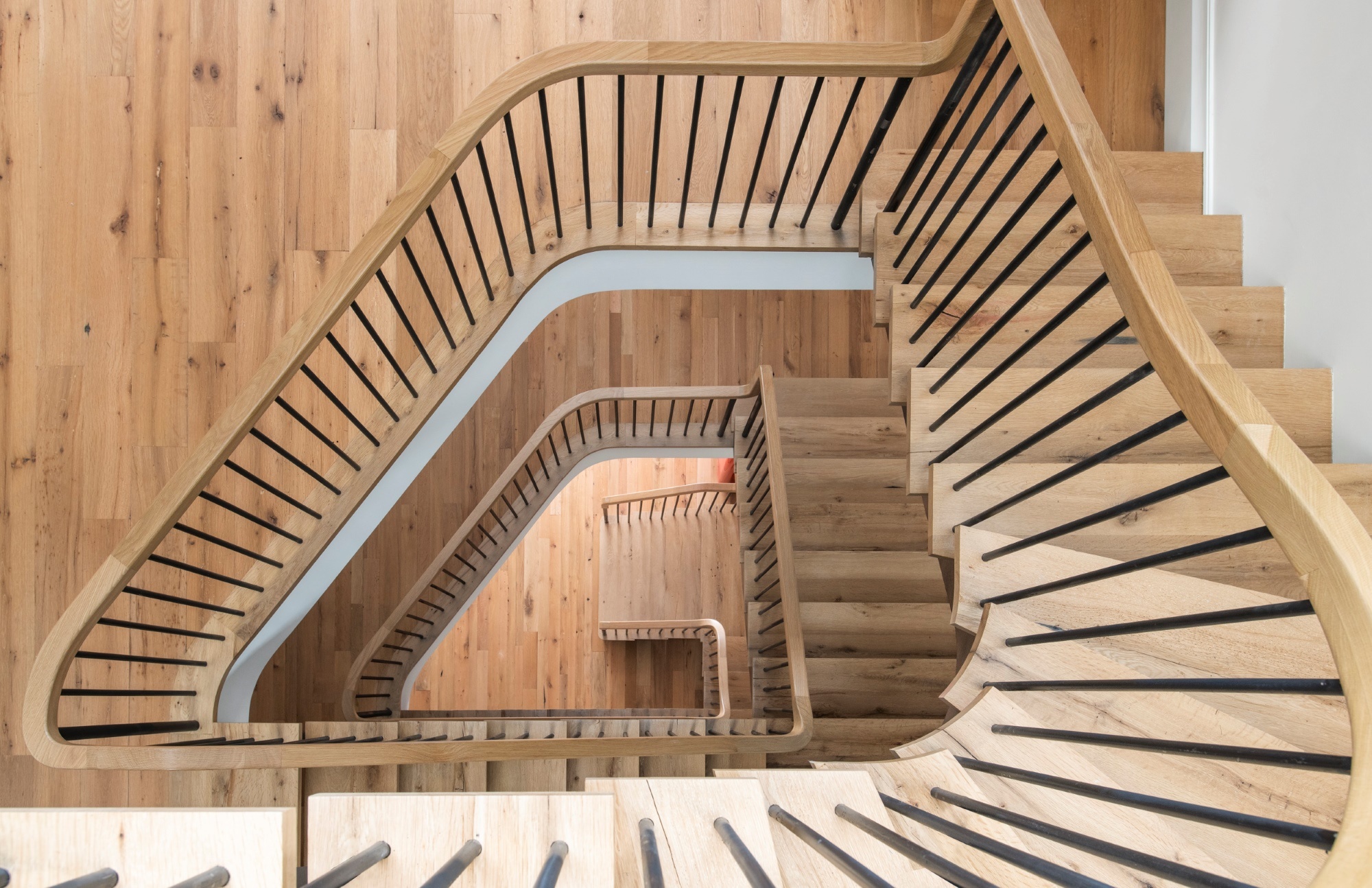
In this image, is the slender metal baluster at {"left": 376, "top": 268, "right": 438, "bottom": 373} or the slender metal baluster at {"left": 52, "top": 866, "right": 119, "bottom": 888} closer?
the slender metal baluster at {"left": 52, "top": 866, "right": 119, "bottom": 888}

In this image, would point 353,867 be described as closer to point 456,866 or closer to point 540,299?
point 456,866

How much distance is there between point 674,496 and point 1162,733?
5.11 m

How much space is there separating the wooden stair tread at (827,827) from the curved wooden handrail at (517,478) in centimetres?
251

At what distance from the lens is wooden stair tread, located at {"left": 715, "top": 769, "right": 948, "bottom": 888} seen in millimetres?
1056

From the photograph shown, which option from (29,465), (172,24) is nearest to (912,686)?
(29,465)

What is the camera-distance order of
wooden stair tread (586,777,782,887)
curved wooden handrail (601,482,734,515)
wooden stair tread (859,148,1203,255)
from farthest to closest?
curved wooden handrail (601,482,734,515)
wooden stair tread (859,148,1203,255)
wooden stair tread (586,777,782,887)

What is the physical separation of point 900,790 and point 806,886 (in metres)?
0.49

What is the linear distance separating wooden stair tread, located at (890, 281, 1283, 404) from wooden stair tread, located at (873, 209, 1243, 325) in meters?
0.11

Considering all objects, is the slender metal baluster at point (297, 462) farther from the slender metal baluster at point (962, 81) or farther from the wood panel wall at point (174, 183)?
the slender metal baluster at point (962, 81)

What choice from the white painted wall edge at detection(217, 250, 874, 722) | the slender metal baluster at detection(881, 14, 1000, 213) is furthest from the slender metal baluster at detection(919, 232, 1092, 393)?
the white painted wall edge at detection(217, 250, 874, 722)

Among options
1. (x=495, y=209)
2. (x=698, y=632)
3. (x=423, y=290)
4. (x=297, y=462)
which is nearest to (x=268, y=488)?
(x=297, y=462)

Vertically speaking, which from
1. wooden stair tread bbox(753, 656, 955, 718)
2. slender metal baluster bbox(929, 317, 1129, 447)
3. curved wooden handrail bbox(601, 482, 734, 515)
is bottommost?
wooden stair tread bbox(753, 656, 955, 718)

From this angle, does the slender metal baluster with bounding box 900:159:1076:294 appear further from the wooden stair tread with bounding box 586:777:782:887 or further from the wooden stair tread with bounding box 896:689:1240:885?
the wooden stair tread with bounding box 586:777:782:887

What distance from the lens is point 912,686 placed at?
3.05 m
